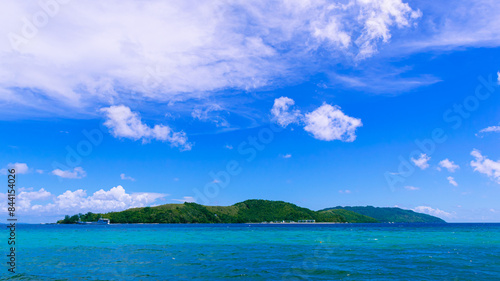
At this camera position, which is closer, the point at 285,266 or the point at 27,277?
the point at 27,277

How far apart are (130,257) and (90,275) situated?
13.9 meters

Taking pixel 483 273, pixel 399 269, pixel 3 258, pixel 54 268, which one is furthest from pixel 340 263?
pixel 3 258

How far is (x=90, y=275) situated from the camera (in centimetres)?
3219

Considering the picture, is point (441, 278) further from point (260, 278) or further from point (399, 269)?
point (260, 278)

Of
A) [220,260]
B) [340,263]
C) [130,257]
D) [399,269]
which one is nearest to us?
[399,269]

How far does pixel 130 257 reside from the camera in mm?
45750

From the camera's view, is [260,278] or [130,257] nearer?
[260,278]

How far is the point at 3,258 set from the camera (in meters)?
44.4

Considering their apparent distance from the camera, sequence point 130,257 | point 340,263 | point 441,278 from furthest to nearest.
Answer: point 130,257
point 340,263
point 441,278

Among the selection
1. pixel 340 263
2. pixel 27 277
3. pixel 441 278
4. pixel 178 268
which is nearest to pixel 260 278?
pixel 178 268

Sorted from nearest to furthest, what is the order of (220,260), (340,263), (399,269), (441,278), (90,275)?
1. (441,278)
2. (90,275)
3. (399,269)
4. (340,263)
5. (220,260)

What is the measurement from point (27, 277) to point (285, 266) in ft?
83.5

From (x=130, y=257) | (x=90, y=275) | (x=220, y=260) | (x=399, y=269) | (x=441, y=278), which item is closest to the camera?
(x=441, y=278)

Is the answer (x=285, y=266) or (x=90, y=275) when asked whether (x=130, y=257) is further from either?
(x=285, y=266)
